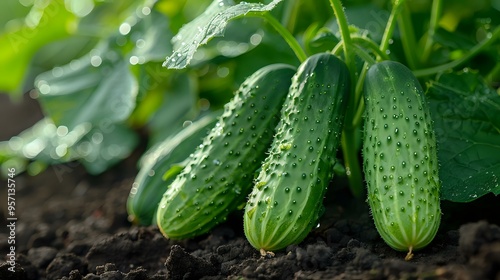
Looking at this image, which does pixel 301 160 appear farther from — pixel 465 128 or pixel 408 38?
pixel 408 38

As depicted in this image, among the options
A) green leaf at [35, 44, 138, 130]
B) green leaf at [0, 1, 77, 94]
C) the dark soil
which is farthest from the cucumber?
green leaf at [0, 1, 77, 94]

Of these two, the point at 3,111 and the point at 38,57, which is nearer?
the point at 38,57

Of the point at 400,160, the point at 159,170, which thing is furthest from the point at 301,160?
the point at 159,170

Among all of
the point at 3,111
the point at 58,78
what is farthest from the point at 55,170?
the point at 3,111

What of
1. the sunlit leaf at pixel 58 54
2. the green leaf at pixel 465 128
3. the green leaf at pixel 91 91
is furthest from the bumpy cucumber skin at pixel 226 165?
the sunlit leaf at pixel 58 54

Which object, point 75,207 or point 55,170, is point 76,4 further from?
point 75,207

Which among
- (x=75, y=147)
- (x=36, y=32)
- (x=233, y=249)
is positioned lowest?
(x=233, y=249)

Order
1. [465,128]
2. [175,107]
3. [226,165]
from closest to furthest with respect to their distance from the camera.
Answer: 1. [226,165]
2. [465,128]
3. [175,107]
